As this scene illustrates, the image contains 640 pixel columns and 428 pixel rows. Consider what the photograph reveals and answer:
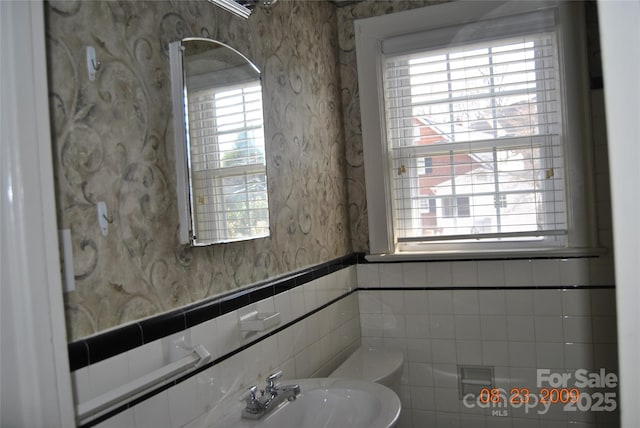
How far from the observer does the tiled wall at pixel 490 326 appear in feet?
7.13

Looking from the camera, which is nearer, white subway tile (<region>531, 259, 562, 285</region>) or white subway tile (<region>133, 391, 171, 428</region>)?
white subway tile (<region>133, 391, 171, 428</region>)

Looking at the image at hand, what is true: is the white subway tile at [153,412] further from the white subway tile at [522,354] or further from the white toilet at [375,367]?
the white subway tile at [522,354]

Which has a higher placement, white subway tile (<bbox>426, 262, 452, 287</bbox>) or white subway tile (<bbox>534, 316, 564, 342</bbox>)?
white subway tile (<bbox>426, 262, 452, 287</bbox>)

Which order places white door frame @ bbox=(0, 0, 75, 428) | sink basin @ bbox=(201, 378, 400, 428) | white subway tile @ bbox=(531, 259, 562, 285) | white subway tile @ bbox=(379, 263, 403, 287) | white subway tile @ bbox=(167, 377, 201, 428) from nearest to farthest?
white door frame @ bbox=(0, 0, 75, 428) → white subway tile @ bbox=(167, 377, 201, 428) → sink basin @ bbox=(201, 378, 400, 428) → white subway tile @ bbox=(531, 259, 562, 285) → white subway tile @ bbox=(379, 263, 403, 287)

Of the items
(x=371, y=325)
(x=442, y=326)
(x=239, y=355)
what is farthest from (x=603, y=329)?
(x=239, y=355)

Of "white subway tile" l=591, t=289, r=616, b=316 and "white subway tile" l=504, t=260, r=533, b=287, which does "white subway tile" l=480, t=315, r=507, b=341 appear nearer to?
"white subway tile" l=504, t=260, r=533, b=287

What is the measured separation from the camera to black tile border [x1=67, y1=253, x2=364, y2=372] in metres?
0.99

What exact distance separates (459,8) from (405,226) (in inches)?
41.4

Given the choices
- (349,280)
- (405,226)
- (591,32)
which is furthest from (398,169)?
(591,32)

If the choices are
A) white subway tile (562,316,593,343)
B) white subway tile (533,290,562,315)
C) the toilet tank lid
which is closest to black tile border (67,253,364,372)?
the toilet tank lid

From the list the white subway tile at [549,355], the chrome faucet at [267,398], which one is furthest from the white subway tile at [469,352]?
the chrome faucet at [267,398]

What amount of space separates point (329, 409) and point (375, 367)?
670 millimetres

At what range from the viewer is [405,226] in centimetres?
245

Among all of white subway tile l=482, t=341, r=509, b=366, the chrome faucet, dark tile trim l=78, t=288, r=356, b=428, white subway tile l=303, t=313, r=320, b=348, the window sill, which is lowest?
white subway tile l=482, t=341, r=509, b=366
